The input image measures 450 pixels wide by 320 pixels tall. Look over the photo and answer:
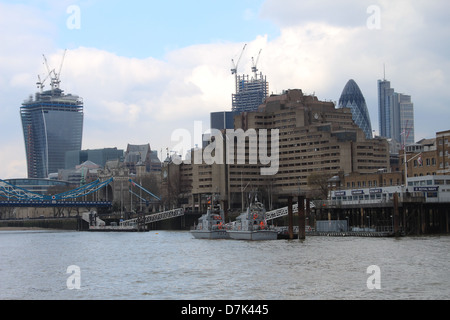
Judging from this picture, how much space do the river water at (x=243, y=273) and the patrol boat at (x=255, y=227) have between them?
12975 millimetres

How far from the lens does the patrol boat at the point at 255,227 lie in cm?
9675

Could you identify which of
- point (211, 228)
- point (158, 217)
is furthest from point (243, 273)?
point (158, 217)

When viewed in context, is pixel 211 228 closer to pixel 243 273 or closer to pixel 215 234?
pixel 215 234

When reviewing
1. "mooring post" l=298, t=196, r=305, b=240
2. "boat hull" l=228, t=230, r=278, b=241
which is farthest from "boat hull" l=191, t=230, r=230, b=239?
"mooring post" l=298, t=196, r=305, b=240

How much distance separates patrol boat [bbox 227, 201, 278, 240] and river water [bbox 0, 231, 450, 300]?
511 inches

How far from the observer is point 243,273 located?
5631 centimetres

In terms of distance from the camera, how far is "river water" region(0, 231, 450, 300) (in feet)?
150

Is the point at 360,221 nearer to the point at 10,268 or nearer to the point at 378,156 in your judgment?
the point at 10,268

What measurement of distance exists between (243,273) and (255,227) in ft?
139

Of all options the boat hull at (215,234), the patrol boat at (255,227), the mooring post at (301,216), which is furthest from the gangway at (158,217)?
the mooring post at (301,216)

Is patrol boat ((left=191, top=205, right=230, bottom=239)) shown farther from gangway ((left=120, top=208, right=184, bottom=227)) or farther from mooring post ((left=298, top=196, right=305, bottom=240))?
gangway ((left=120, top=208, right=184, bottom=227))

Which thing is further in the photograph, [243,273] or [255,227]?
[255,227]
